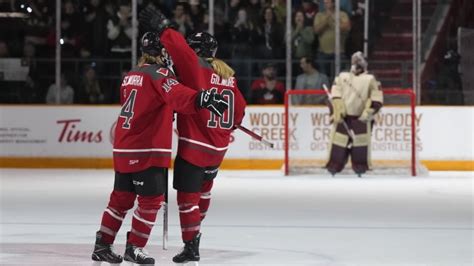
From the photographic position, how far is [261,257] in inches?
299

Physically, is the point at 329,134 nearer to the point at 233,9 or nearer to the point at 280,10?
the point at 280,10

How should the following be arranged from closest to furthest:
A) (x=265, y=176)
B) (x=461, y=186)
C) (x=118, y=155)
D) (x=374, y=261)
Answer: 1. (x=118, y=155)
2. (x=374, y=261)
3. (x=461, y=186)
4. (x=265, y=176)

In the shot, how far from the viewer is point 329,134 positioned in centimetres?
1540

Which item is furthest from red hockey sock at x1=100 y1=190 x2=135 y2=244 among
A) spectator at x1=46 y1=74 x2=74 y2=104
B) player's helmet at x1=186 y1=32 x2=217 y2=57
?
spectator at x1=46 y1=74 x2=74 y2=104

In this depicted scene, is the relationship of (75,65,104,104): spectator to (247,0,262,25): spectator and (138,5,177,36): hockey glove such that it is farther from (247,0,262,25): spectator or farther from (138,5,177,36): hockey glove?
(138,5,177,36): hockey glove

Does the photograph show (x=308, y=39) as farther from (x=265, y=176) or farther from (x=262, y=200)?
(x=262, y=200)

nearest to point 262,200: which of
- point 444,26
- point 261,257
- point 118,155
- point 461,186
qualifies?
point 461,186

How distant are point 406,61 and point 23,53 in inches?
196

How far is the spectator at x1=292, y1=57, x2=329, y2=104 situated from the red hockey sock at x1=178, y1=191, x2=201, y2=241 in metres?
8.51

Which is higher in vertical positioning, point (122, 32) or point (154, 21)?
point (122, 32)

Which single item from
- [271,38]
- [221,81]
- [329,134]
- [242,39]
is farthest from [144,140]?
[242,39]

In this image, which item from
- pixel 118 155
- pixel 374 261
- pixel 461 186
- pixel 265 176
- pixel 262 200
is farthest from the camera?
pixel 265 176

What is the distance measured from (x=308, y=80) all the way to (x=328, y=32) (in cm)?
73

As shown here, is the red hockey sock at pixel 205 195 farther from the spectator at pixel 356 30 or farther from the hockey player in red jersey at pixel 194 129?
the spectator at pixel 356 30
